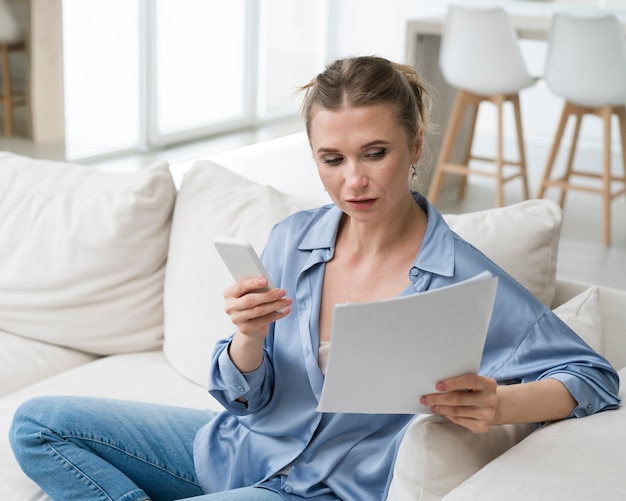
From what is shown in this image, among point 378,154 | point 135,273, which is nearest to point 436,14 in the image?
point 135,273

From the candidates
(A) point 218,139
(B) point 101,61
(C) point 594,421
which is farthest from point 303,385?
(A) point 218,139

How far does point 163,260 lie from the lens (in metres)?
2.26

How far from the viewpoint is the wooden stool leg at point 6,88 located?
4484 mm

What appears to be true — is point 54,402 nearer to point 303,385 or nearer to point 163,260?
point 303,385

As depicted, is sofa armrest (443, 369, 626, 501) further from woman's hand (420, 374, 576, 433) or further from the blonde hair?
the blonde hair

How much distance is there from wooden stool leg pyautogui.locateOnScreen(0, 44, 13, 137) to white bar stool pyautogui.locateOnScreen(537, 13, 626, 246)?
8.27 feet

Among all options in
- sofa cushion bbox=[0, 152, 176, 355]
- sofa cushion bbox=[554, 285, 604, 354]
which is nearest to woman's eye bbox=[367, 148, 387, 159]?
sofa cushion bbox=[554, 285, 604, 354]

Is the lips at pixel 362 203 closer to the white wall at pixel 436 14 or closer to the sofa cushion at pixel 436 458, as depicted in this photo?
the sofa cushion at pixel 436 458

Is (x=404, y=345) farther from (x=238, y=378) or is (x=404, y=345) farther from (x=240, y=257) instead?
(x=238, y=378)

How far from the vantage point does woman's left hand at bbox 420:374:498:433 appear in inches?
47.8

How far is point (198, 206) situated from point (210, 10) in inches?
167

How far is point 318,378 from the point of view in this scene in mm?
1497

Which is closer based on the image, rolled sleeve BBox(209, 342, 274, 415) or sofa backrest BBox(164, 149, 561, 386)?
rolled sleeve BBox(209, 342, 274, 415)

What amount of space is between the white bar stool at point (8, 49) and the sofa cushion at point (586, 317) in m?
3.42
